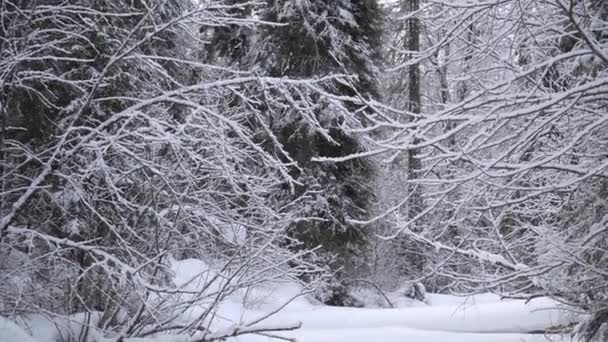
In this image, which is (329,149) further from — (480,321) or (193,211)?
(193,211)

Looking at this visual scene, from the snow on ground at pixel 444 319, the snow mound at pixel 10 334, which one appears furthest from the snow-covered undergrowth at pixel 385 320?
the snow mound at pixel 10 334

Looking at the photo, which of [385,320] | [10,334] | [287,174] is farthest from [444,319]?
[10,334]

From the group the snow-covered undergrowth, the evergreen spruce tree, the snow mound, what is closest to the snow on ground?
the snow-covered undergrowth

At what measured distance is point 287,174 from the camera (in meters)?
3.98

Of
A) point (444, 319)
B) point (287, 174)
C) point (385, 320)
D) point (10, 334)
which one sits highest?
point (287, 174)

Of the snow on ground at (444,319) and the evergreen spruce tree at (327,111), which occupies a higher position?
the evergreen spruce tree at (327,111)

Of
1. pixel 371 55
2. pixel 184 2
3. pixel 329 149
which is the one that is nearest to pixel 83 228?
pixel 184 2

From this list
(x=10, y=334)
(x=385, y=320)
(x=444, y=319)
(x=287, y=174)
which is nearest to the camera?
(x=10, y=334)

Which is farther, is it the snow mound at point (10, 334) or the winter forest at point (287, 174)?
the winter forest at point (287, 174)

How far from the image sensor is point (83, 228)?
6688 millimetres

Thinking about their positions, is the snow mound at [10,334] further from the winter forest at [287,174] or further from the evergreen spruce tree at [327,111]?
the evergreen spruce tree at [327,111]

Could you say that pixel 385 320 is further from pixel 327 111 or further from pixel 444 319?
pixel 327 111

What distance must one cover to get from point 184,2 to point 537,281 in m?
7.61

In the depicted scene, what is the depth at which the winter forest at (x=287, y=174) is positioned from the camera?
148 inches
